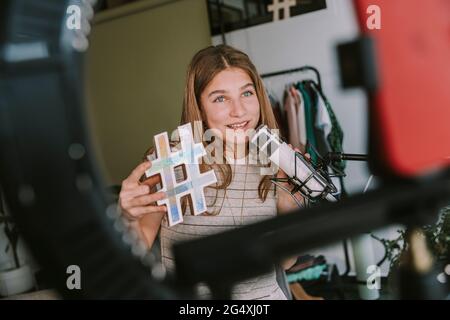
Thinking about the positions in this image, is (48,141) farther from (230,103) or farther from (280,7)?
(280,7)

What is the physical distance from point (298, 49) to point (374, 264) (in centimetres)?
78

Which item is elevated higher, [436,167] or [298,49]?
[298,49]

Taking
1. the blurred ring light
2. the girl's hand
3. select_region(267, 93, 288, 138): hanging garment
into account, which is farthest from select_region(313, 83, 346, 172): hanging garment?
the blurred ring light

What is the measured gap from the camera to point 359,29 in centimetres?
27

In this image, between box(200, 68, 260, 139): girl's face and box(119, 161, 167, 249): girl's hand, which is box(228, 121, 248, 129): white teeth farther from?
box(119, 161, 167, 249): girl's hand

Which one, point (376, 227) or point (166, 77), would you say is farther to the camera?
point (166, 77)

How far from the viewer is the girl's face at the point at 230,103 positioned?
2.56 feet

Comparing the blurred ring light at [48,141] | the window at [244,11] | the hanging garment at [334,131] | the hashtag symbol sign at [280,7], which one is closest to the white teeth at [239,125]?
the window at [244,11]

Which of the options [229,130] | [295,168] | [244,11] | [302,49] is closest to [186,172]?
[229,130]

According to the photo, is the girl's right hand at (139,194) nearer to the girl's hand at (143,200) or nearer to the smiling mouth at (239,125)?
the girl's hand at (143,200)

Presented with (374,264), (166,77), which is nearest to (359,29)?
(166,77)

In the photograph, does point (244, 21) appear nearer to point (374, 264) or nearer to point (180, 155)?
point (180, 155)

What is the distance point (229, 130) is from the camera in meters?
0.79

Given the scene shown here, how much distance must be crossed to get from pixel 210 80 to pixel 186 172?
0.17 m
